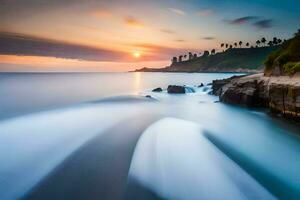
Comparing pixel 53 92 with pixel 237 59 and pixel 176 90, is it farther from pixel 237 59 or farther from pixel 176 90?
pixel 237 59

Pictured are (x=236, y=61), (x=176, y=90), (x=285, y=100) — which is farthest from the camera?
(x=236, y=61)

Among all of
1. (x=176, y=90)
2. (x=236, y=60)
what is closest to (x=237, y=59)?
(x=236, y=60)

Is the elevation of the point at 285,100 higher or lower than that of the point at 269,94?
lower

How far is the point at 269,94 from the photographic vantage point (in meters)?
16.5

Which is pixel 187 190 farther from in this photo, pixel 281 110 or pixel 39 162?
pixel 281 110

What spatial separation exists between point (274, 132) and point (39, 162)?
11.0m

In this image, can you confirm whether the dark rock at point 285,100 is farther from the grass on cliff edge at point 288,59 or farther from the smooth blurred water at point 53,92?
the smooth blurred water at point 53,92

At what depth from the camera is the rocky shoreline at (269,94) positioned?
13.5m

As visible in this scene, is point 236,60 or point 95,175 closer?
point 95,175

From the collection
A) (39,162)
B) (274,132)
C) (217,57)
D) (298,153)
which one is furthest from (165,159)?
(217,57)

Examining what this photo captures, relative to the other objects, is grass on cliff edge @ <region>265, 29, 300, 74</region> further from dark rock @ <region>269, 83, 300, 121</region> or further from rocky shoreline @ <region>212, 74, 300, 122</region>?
dark rock @ <region>269, 83, 300, 121</region>

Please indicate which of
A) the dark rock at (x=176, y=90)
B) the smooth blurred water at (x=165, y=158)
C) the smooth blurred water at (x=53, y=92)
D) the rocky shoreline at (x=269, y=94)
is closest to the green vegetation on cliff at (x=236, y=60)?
the smooth blurred water at (x=53, y=92)

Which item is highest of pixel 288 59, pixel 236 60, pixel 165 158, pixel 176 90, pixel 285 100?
pixel 236 60

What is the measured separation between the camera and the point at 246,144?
11.2 meters
